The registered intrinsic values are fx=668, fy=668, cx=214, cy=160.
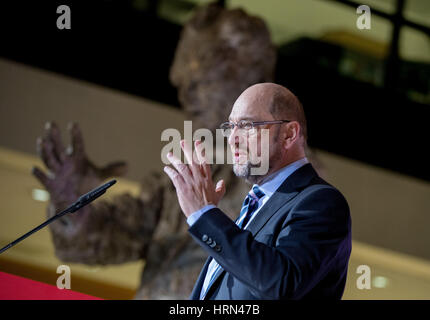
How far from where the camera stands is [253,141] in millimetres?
1254

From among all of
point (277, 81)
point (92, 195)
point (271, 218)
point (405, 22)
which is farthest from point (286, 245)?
point (405, 22)

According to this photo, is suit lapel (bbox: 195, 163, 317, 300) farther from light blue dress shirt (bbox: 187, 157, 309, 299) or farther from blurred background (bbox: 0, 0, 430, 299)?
blurred background (bbox: 0, 0, 430, 299)

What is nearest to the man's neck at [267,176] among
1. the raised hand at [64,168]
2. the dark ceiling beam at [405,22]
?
the raised hand at [64,168]

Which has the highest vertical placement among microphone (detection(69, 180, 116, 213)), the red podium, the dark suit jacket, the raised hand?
microphone (detection(69, 180, 116, 213))

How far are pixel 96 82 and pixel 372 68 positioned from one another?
2.16m

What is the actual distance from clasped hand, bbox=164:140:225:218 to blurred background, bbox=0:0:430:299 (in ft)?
9.59

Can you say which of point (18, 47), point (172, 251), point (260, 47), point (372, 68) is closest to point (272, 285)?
point (172, 251)

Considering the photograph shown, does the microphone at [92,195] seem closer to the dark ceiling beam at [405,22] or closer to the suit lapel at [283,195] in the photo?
the suit lapel at [283,195]

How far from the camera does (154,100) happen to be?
4273 mm

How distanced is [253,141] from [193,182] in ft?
0.56

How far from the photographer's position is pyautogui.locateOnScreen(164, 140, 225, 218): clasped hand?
1134 mm

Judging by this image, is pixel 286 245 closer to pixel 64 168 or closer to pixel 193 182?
pixel 193 182

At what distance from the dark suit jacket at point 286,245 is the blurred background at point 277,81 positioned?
296 cm

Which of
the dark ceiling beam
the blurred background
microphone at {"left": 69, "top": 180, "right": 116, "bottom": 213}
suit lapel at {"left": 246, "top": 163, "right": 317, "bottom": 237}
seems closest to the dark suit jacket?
suit lapel at {"left": 246, "top": 163, "right": 317, "bottom": 237}
